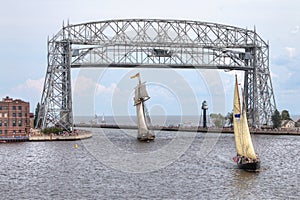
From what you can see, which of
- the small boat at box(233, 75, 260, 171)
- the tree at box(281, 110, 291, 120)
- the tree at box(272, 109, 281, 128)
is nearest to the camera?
the small boat at box(233, 75, 260, 171)

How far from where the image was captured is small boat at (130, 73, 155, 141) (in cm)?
11444

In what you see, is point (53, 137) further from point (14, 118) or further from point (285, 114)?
point (285, 114)

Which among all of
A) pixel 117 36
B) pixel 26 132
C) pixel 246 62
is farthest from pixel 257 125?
pixel 26 132

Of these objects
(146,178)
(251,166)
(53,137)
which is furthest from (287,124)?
(146,178)

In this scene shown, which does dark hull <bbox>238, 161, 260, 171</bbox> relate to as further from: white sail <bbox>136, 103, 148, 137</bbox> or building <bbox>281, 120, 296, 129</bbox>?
building <bbox>281, 120, 296, 129</bbox>

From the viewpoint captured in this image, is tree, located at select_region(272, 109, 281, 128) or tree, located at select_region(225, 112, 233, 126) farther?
tree, located at select_region(225, 112, 233, 126)

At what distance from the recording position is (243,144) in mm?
66000

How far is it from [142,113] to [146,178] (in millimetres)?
59318

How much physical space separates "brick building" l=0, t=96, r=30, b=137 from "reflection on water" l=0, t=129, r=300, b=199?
28.0m

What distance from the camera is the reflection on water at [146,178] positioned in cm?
4966

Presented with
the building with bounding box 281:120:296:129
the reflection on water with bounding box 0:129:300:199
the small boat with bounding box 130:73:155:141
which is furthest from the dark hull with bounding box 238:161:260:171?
the building with bounding box 281:120:296:129

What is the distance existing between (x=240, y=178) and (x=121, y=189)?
12.8 meters

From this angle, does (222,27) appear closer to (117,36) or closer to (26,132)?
(117,36)

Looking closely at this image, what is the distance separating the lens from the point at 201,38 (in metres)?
126
